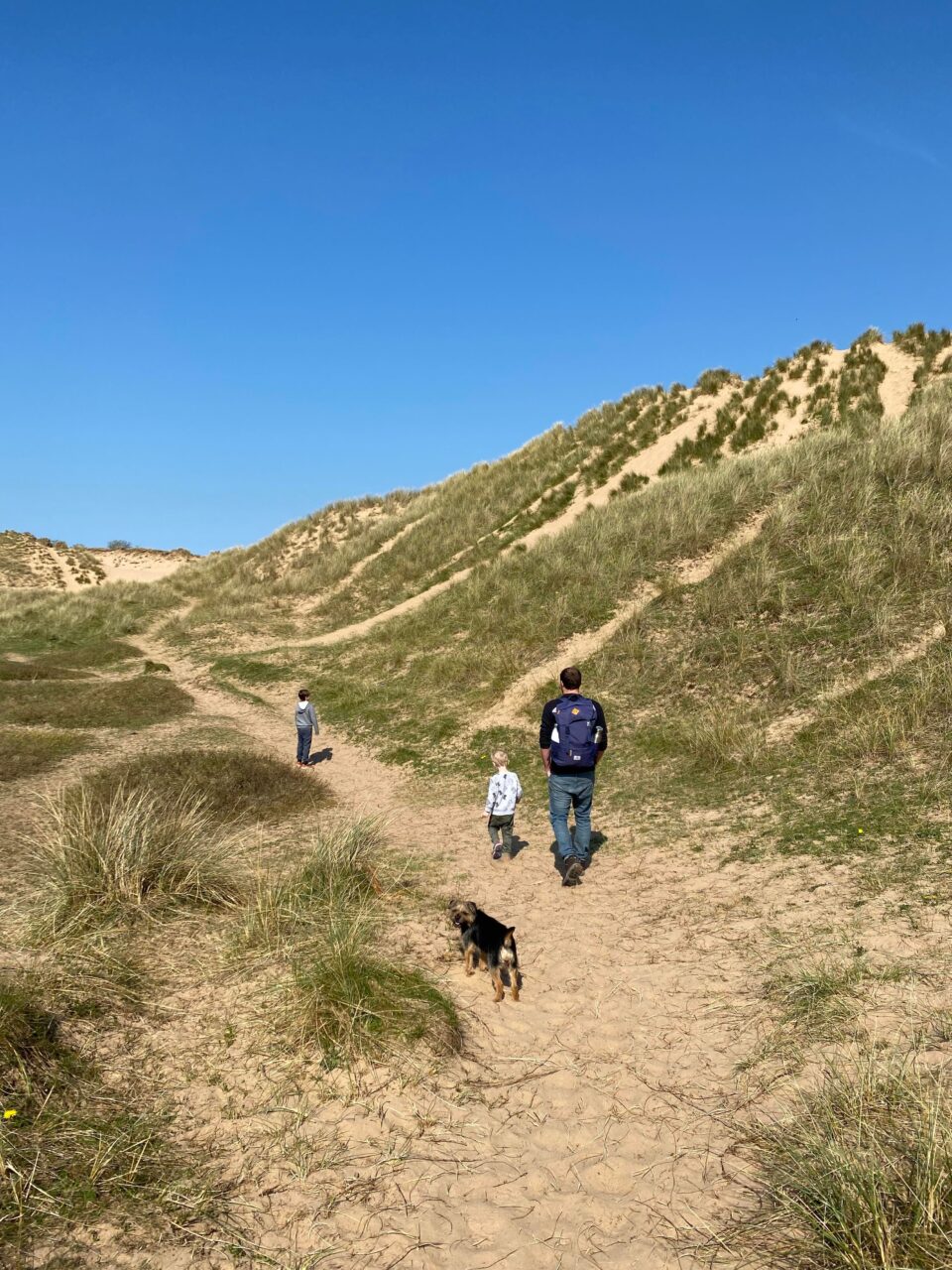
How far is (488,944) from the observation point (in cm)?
618

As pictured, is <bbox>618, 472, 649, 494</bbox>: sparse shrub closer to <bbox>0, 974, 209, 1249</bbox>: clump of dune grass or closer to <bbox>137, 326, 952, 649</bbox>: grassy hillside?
<bbox>137, 326, 952, 649</bbox>: grassy hillside

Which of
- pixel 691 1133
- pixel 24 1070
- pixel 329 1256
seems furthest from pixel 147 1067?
pixel 691 1133

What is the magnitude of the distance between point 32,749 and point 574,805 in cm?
1114

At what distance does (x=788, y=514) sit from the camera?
56.9ft

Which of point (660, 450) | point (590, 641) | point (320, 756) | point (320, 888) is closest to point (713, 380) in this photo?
point (660, 450)

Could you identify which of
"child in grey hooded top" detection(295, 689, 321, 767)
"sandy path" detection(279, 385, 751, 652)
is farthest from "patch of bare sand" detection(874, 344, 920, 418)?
"child in grey hooded top" detection(295, 689, 321, 767)

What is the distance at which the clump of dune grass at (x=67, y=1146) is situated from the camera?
3402 mm

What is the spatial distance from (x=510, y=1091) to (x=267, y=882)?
320cm

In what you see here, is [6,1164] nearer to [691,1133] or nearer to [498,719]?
[691,1133]

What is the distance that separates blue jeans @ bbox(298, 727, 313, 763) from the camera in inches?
592

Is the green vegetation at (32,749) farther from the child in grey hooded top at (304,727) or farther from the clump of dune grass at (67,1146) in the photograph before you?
the clump of dune grass at (67,1146)

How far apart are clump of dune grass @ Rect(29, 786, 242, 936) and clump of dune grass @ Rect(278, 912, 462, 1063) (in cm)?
179

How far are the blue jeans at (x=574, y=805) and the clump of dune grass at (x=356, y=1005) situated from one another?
121 inches

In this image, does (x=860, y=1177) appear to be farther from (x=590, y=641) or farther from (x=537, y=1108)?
(x=590, y=641)
